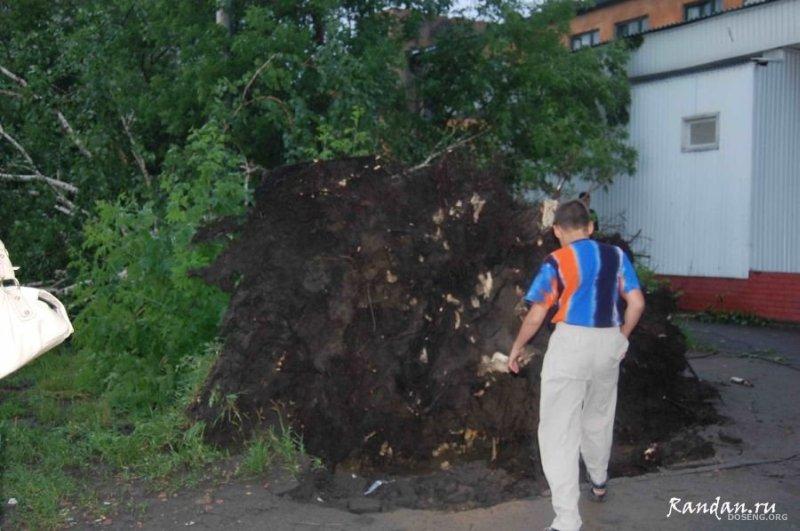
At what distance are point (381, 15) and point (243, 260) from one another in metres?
7.37

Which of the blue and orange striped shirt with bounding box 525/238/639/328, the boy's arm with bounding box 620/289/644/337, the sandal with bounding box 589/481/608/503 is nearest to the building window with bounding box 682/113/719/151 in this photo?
the sandal with bounding box 589/481/608/503

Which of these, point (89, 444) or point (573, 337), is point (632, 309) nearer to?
point (573, 337)

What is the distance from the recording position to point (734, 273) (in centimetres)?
1552

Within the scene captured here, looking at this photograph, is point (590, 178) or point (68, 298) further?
point (590, 178)

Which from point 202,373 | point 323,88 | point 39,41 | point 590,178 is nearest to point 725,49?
point 590,178

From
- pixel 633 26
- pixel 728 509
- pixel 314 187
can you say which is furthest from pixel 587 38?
pixel 728 509

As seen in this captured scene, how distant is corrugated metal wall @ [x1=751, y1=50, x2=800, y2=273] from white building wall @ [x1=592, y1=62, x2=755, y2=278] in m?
0.21

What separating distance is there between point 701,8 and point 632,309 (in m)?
21.9

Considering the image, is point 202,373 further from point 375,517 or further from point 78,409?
point 375,517

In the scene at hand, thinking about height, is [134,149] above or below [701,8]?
below

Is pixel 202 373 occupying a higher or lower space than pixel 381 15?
lower

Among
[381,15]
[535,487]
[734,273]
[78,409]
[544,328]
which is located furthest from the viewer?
[734,273]

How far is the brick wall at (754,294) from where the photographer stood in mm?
15031

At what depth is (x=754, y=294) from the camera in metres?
15.4
